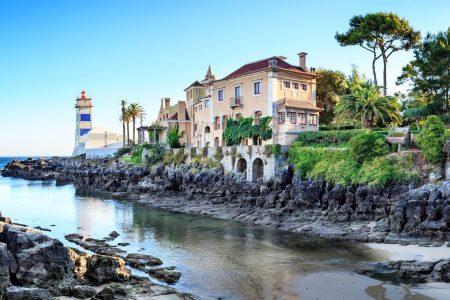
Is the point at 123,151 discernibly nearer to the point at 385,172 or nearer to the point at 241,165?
the point at 241,165

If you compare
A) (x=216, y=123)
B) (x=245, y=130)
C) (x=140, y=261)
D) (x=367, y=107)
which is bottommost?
(x=140, y=261)

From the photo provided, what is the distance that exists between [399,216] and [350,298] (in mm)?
12382

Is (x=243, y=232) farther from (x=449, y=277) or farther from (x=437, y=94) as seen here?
(x=437, y=94)

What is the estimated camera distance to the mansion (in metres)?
51.4

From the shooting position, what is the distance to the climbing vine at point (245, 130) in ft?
169

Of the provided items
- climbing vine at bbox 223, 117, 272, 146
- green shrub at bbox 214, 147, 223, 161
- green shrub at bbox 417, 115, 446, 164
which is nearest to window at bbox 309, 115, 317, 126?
climbing vine at bbox 223, 117, 272, 146

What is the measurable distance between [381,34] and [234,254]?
40.2 metres

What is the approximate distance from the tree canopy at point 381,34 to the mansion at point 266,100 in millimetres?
7137

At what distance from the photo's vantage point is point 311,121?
53469 millimetres

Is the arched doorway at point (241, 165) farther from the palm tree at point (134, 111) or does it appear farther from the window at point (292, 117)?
the palm tree at point (134, 111)

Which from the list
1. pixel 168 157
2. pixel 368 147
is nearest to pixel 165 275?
pixel 368 147

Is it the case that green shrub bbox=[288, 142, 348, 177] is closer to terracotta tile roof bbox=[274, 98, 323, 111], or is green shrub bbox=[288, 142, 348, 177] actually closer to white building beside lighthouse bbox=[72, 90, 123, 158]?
terracotta tile roof bbox=[274, 98, 323, 111]

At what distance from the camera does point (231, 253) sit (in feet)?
93.6

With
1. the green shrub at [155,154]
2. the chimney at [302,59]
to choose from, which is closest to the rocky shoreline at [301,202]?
the green shrub at [155,154]
